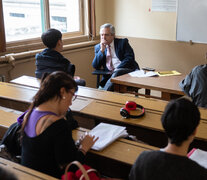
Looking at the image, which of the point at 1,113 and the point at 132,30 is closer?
the point at 1,113

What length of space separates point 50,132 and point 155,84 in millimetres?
1840

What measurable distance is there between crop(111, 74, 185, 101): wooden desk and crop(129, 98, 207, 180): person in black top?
175 centimetres

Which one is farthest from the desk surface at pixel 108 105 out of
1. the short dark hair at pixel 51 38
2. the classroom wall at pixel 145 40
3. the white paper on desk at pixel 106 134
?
the classroom wall at pixel 145 40

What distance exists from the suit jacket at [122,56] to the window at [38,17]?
847 millimetres

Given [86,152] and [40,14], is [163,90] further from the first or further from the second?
[40,14]

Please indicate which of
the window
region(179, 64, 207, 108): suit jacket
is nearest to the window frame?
the window

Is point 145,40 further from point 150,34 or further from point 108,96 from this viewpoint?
point 108,96

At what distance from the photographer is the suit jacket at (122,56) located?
148 inches

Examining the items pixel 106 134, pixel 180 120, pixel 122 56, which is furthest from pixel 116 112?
pixel 122 56

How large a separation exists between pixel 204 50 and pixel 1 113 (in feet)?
9.53

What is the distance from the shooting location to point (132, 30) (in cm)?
461

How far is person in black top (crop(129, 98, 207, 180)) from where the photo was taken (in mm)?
1062

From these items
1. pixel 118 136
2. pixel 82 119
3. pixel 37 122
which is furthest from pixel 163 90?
pixel 37 122

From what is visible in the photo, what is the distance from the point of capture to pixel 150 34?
445 centimetres
